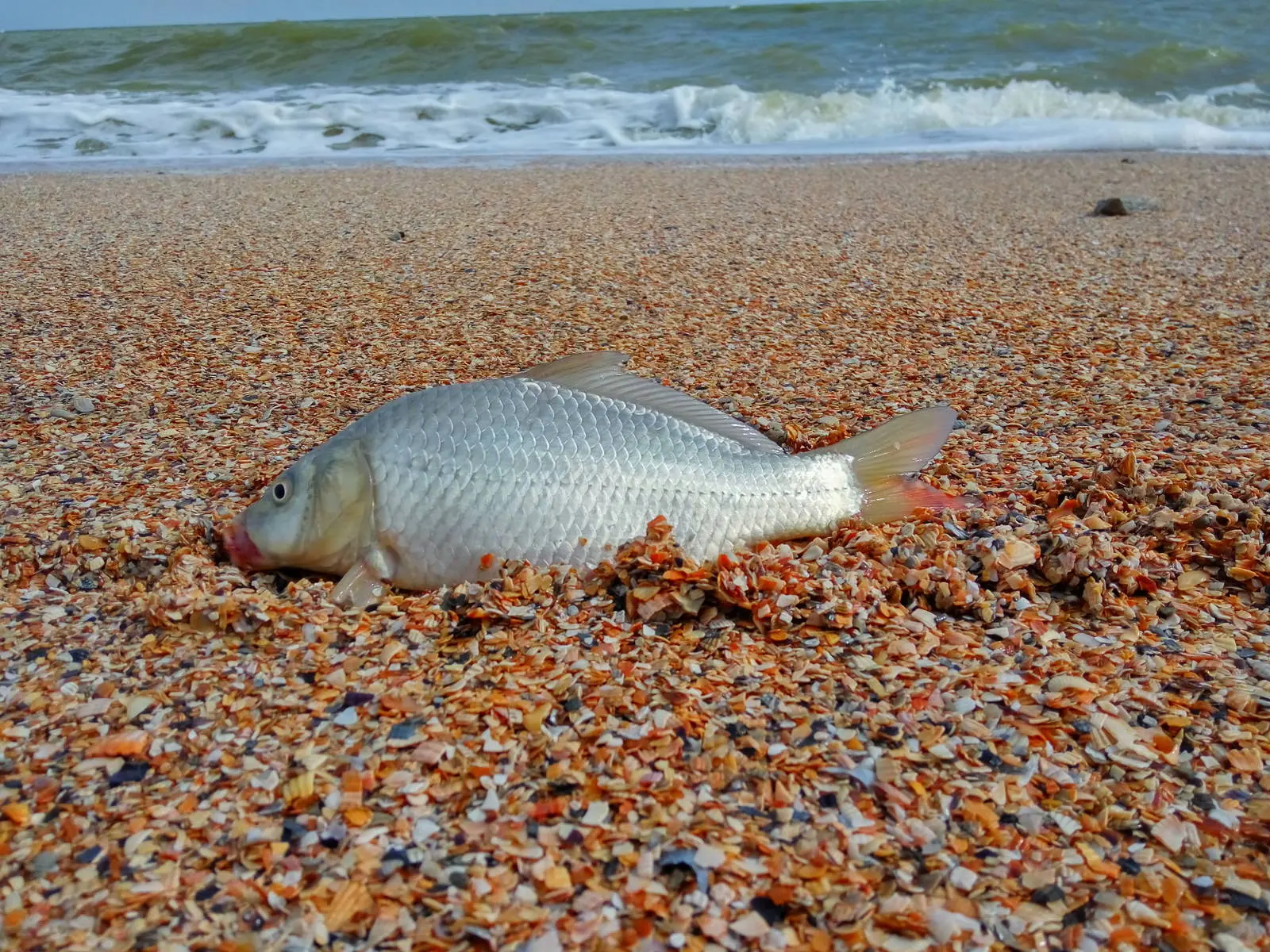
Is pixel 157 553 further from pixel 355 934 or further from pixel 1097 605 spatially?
pixel 1097 605

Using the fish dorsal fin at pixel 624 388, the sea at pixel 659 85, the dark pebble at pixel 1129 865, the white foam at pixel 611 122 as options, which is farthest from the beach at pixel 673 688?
the white foam at pixel 611 122

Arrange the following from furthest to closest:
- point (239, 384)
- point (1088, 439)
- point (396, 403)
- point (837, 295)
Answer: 1. point (837, 295)
2. point (239, 384)
3. point (1088, 439)
4. point (396, 403)

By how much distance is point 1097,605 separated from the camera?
2.22 meters

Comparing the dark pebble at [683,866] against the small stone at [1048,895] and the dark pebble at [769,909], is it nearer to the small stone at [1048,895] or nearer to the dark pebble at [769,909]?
the dark pebble at [769,909]

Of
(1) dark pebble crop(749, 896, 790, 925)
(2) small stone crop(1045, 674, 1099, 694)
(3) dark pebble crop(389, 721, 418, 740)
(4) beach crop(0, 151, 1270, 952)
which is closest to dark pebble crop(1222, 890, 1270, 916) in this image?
(4) beach crop(0, 151, 1270, 952)

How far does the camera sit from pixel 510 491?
2.28 metres

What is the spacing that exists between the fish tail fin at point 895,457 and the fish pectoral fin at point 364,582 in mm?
1070

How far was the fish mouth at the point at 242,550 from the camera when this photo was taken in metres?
2.34

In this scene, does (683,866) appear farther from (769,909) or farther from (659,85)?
(659,85)

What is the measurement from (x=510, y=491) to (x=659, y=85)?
15821 mm

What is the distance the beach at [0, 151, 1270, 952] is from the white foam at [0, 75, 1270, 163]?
911 cm

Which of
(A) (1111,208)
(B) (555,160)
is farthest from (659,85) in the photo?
(A) (1111,208)

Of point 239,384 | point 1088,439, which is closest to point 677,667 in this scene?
→ point 1088,439

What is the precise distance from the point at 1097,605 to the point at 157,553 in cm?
218
